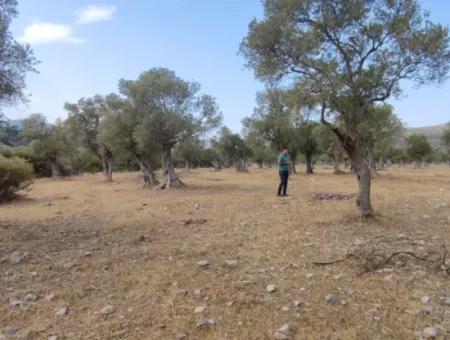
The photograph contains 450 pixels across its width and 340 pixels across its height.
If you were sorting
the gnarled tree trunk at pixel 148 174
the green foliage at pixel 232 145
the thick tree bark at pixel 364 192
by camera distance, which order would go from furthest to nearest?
the green foliage at pixel 232 145 → the gnarled tree trunk at pixel 148 174 → the thick tree bark at pixel 364 192

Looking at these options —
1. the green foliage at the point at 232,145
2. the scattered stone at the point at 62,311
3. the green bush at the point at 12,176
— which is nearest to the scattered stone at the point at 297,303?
the scattered stone at the point at 62,311

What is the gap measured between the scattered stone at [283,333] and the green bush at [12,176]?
58.7 feet

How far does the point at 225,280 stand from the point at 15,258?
4.02 m

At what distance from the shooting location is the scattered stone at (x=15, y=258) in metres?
6.39

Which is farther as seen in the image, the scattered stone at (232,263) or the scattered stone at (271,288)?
the scattered stone at (232,263)

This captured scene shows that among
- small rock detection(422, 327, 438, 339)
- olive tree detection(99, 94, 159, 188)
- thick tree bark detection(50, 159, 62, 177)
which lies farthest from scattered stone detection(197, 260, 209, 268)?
thick tree bark detection(50, 159, 62, 177)

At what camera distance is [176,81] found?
22.1 m

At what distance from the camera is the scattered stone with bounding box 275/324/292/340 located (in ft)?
12.1

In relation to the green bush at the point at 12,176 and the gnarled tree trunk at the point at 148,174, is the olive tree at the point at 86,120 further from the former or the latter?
the green bush at the point at 12,176

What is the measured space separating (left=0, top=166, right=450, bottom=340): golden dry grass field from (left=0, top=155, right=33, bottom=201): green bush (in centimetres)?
979

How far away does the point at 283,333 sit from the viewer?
377 centimetres

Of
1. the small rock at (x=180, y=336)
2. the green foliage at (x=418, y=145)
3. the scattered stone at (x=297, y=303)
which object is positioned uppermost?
the green foliage at (x=418, y=145)

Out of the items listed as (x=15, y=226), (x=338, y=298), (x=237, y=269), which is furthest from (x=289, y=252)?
(x=15, y=226)

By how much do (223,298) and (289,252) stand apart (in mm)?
2311
